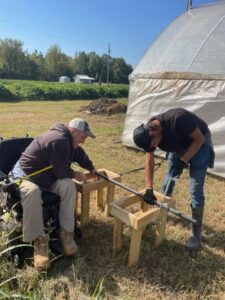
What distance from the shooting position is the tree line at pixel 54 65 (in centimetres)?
5253

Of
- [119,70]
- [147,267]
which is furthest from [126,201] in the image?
[119,70]

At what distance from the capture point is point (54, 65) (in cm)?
6209

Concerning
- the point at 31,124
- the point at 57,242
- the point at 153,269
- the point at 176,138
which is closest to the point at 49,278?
the point at 57,242

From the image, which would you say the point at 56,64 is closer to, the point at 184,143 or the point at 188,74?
the point at 188,74

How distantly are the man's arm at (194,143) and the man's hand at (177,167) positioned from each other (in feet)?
1.55

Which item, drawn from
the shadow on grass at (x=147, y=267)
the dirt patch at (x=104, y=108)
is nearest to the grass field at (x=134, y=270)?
the shadow on grass at (x=147, y=267)

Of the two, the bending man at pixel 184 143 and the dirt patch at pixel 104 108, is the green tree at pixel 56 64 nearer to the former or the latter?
the dirt patch at pixel 104 108

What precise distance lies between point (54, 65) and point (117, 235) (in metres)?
62.8

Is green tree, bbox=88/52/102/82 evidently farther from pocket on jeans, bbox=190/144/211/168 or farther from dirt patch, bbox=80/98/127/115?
pocket on jeans, bbox=190/144/211/168

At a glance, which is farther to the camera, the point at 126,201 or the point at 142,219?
the point at 126,201

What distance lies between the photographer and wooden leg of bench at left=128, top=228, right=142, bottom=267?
2.96 m

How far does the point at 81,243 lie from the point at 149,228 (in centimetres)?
86

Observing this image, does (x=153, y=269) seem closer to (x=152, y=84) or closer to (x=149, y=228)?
(x=149, y=228)

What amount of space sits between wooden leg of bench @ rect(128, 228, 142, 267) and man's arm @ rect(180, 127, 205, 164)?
2.98ft
